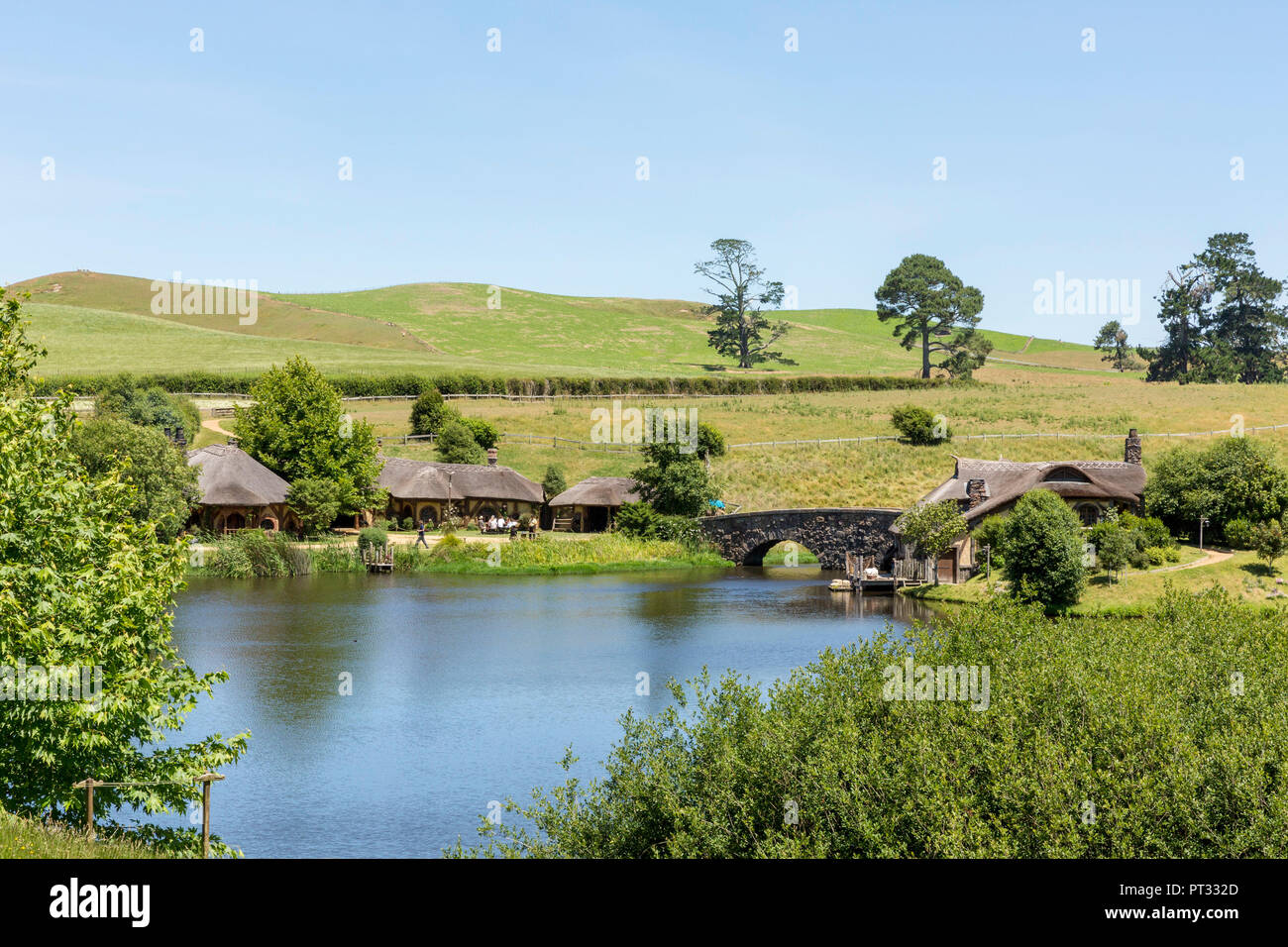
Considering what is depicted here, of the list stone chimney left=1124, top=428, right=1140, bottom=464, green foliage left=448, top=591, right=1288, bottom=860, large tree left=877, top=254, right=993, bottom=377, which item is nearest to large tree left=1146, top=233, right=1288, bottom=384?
large tree left=877, top=254, right=993, bottom=377

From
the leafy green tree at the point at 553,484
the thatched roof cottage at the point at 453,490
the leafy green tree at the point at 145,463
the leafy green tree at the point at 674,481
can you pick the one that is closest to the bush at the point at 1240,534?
the leafy green tree at the point at 674,481

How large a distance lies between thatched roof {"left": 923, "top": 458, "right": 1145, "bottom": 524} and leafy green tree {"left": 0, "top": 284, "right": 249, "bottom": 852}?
4223 centimetres

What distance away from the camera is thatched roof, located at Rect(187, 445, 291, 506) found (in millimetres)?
62469

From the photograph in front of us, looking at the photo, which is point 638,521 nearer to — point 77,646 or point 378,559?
point 378,559

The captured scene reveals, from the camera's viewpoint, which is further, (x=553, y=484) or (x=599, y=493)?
(x=553, y=484)

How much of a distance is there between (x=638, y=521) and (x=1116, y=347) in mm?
112810

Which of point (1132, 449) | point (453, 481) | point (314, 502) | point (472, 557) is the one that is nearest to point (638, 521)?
point (472, 557)

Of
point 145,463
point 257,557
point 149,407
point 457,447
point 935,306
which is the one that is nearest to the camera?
point 145,463

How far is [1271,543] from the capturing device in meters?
44.7

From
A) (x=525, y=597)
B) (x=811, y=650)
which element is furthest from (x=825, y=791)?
(x=525, y=597)

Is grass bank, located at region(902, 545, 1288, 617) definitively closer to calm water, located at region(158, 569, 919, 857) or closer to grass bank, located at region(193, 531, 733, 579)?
calm water, located at region(158, 569, 919, 857)

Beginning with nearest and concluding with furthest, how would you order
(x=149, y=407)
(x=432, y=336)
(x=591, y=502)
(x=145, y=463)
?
1. (x=145, y=463)
2. (x=591, y=502)
3. (x=149, y=407)
4. (x=432, y=336)

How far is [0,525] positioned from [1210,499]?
47242 mm

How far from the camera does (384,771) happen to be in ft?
77.8
